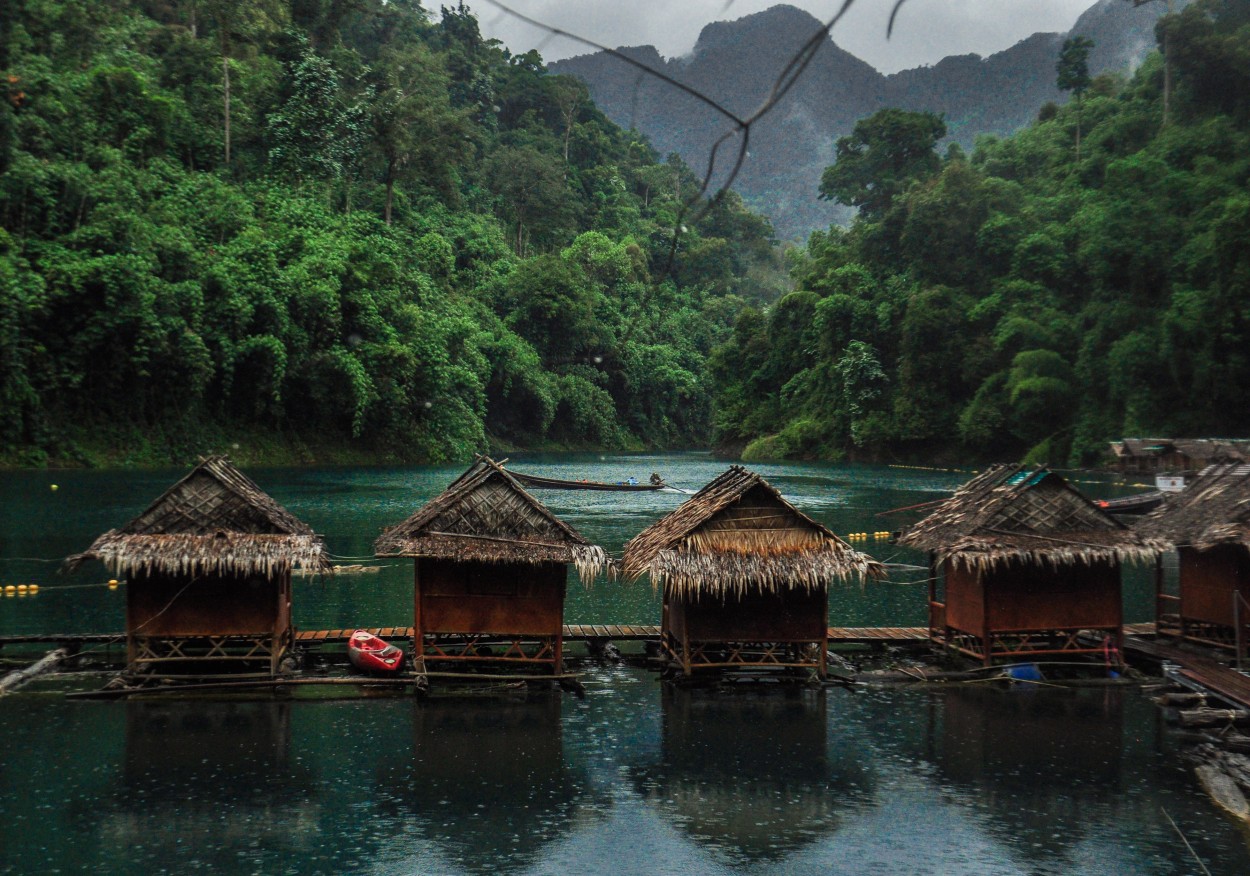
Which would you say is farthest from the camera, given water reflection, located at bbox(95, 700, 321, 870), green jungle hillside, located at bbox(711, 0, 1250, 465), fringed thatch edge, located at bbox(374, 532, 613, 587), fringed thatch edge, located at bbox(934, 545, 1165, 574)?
green jungle hillside, located at bbox(711, 0, 1250, 465)

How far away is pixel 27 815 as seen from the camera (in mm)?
12133

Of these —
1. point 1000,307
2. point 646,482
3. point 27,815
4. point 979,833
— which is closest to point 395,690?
point 27,815

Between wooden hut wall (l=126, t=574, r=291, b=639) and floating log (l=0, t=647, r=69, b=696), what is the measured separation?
7.85ft

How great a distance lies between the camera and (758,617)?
59.0ft

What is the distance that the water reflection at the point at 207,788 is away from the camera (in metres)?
11.4

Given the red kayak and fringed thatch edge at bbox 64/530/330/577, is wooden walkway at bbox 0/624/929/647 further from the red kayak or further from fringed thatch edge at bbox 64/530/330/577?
fringed thatch edge at bbox 64/530/330/577

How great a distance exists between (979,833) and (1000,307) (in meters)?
57.5

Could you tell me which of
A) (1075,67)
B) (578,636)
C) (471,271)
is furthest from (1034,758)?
(471,271)

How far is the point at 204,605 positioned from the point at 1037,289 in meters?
57.6

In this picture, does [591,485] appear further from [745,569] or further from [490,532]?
[745,569]

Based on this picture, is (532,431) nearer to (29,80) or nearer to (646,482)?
(646,482)

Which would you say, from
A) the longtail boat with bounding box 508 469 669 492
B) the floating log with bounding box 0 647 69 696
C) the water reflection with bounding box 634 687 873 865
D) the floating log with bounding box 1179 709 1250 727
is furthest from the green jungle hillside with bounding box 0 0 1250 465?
the floating log with bounding box 1179 709 1250 727

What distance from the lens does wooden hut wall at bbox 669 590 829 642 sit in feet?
58.7

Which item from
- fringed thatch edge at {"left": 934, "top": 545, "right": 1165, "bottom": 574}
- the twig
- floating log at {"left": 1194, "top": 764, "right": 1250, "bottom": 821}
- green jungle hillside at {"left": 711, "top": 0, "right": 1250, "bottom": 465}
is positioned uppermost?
green jungle hillside at {"left": 711, "top": 0, "right": 1250, "bottom": 465}
